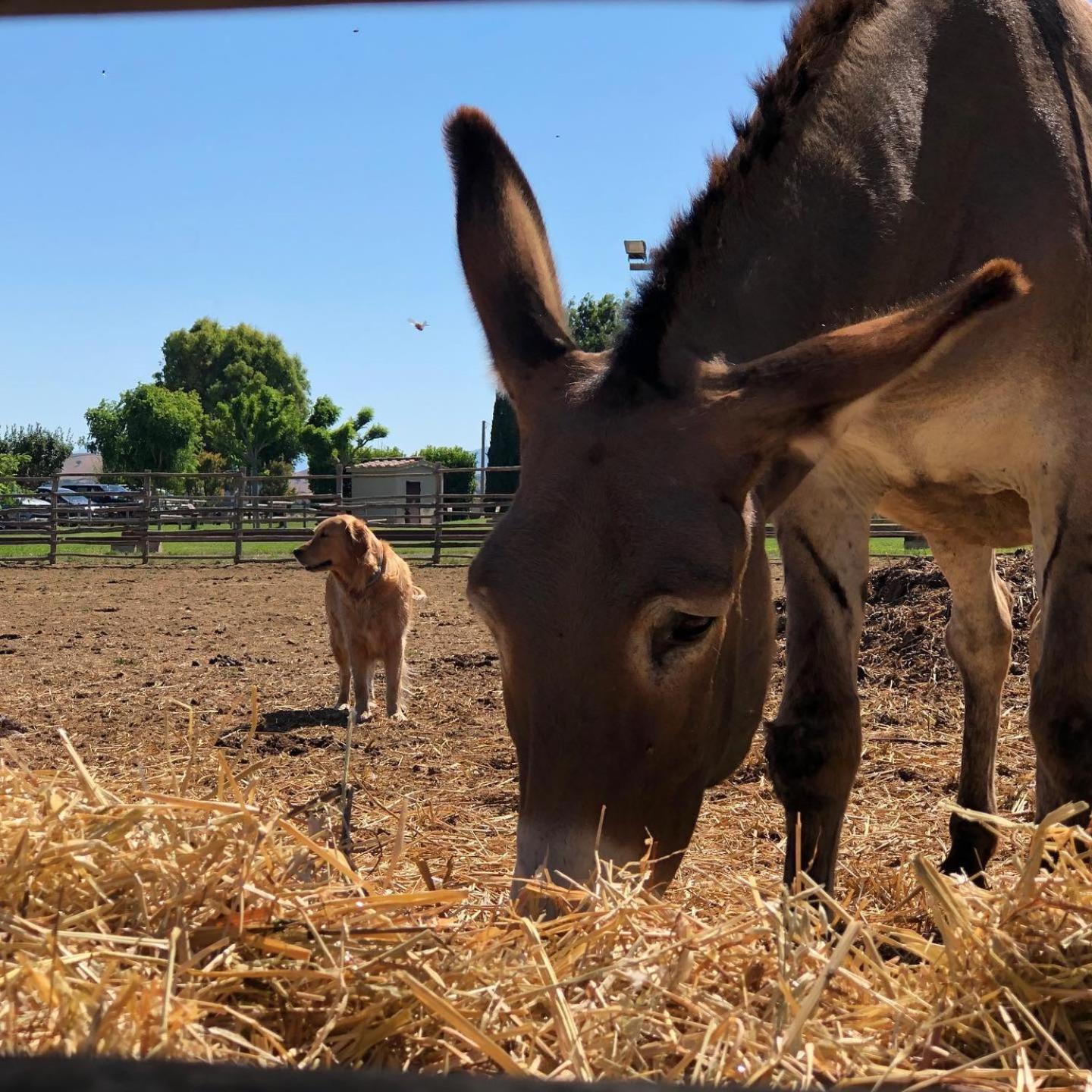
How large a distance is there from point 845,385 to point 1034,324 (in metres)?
1.07

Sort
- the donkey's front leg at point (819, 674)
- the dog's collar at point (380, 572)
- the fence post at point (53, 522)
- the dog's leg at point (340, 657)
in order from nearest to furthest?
1. the donkey's front leg at point (819, 674)
2. the dog's leg at point (340, 657)
3. the dog's collar at point (380, 572)
4. the fence post at point (53, 522)

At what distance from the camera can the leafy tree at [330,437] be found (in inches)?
2189

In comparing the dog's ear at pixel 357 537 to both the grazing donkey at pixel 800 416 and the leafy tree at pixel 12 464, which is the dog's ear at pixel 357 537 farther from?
the leafy tree at pixel 12 464

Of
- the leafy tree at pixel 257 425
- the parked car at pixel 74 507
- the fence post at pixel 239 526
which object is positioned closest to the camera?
the fence post at pixel 239 526

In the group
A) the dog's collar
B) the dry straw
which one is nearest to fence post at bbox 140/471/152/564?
the dog's collar

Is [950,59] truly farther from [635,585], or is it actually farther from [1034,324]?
[635,585]

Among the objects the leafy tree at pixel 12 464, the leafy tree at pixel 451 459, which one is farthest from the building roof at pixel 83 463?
the leafy tree at pixel 451 459

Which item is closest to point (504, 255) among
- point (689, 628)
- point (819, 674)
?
point (689, 628)

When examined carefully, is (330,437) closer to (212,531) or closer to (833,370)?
(212,531)

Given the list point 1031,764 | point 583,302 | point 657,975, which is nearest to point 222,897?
point 657,975

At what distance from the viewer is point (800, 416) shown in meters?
2.49

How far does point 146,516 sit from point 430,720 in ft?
54.7

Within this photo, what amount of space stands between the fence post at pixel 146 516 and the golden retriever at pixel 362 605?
13.1 metres

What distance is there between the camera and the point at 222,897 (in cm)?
205
